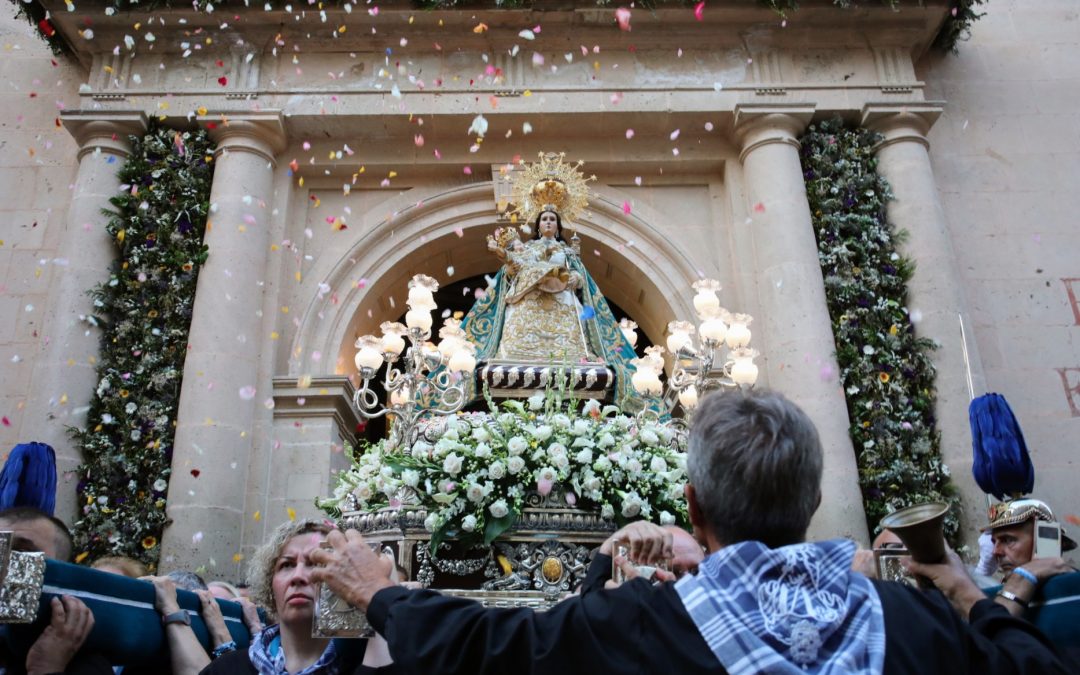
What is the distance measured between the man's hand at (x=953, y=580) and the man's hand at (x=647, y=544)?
0.57 m

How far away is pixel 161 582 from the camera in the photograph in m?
2.76

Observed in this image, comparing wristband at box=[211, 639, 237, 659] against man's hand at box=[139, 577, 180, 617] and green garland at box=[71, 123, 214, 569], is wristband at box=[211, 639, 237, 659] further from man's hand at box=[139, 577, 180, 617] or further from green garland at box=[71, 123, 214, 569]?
green garland at box=[71, 123, 214, 569]

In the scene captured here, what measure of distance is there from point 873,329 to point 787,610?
7.41 metres

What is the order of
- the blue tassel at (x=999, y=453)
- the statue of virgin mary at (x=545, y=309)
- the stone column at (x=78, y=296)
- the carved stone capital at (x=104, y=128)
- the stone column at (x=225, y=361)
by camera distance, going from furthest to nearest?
the carved stone capital at (x=104, y=128) → the stone column at (x=78, y=296) → the stone column at (x=225, y=361) → the statue of virgin mary at (x=545, y=309) → the blue tassel at (x=999, y=453)

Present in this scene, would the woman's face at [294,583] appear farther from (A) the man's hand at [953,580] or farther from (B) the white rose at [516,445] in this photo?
(A) the man's hand at [953,580]

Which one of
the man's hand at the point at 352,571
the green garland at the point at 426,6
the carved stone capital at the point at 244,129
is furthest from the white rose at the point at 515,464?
the green garland at the point at 426,6

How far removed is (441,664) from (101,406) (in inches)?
295

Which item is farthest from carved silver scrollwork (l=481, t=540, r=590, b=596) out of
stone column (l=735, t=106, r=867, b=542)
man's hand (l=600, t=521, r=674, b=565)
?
stone column (l=735, t=106, r=867, b=542)

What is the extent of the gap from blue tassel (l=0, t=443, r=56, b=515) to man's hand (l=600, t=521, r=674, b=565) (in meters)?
3.67

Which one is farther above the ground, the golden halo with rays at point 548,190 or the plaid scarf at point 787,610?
the golden halo with rays at point 548,190

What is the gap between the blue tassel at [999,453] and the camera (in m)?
4.90

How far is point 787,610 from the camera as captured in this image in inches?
60.9

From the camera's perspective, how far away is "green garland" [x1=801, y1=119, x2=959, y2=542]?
7.82 meters

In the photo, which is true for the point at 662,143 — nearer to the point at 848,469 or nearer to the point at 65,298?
the point at 848,469
